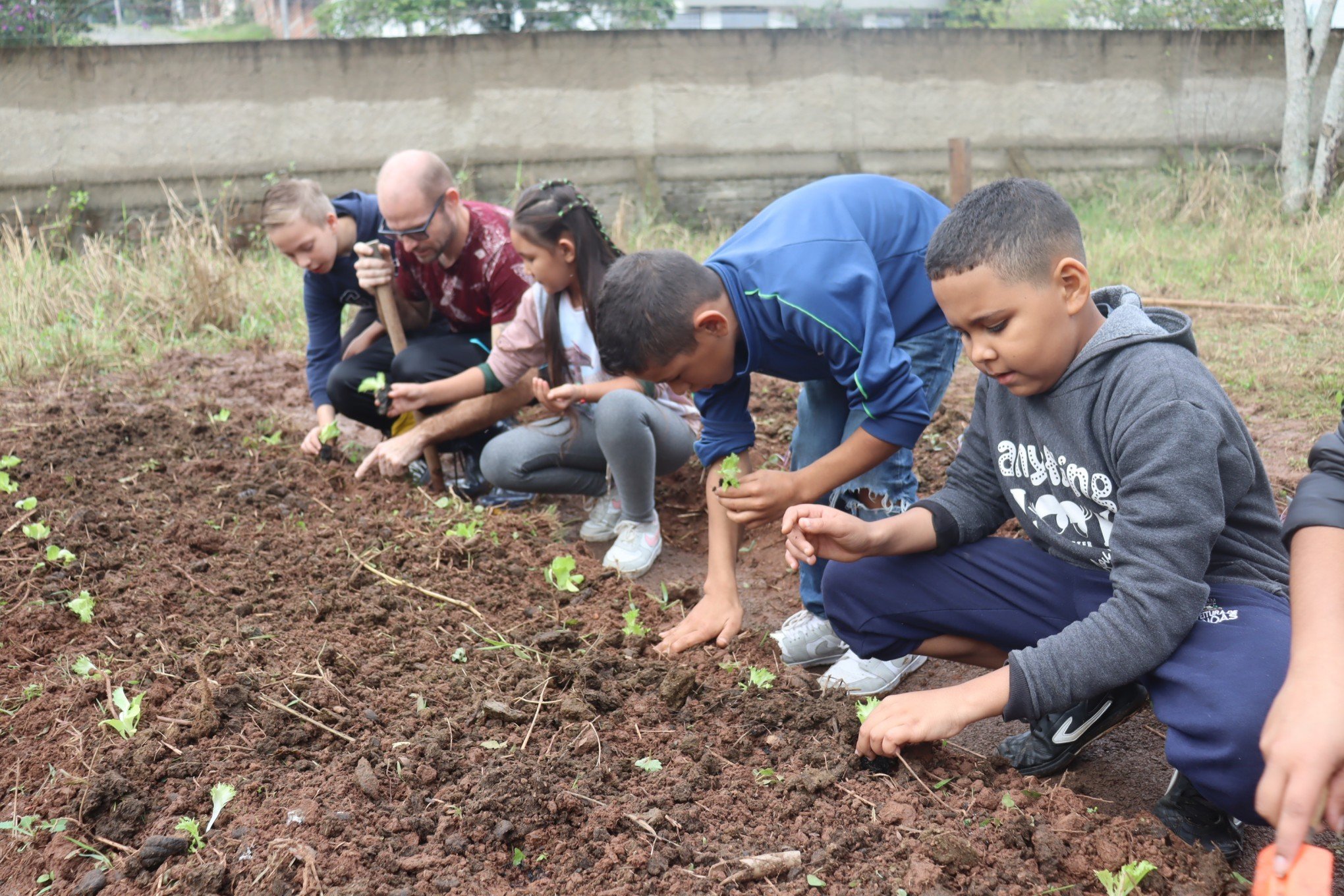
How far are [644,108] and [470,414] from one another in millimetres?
6756

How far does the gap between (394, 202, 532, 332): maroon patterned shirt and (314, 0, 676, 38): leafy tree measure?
774cm

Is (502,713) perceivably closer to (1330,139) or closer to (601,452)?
(601,452)

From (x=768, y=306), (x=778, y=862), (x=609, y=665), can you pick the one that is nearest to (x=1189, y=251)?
(x=768, y=306)

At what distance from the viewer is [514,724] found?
88.8 inches

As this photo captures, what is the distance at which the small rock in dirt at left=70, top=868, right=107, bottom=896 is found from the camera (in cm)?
182

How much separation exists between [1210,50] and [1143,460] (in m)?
10.9

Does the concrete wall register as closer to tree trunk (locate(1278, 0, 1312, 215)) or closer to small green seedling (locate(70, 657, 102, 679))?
tree trunk (locate(1278, 0, 1312, 215))

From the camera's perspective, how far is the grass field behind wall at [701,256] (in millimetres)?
4973

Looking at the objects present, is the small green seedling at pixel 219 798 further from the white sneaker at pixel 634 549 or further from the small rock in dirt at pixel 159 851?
the white sneaker at pixel 634 549

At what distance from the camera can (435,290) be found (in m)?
4.16

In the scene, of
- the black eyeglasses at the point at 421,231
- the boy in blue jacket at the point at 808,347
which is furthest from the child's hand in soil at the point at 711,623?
the black eyeglasses at the point at 421,231

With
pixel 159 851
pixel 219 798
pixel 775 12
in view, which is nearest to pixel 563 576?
pixel 219 798

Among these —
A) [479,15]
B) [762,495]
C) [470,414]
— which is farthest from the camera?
[479,15]

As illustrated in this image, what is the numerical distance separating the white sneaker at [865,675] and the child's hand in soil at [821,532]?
510 millimetres
